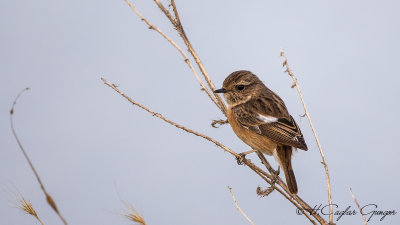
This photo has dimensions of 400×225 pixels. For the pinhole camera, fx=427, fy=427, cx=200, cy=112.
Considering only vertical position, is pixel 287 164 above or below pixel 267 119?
below

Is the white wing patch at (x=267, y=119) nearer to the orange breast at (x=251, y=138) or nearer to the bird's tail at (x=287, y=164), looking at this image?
the orange breast at (x=251, y=138)

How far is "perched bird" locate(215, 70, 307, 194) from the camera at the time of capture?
4375 mm

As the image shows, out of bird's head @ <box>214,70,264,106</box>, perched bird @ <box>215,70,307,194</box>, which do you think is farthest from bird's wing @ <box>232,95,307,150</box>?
bird's head @ <box>214,70,264,106</box>

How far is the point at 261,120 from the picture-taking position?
15.5ft

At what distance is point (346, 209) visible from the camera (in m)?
3.52

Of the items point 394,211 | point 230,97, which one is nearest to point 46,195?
point 394,211

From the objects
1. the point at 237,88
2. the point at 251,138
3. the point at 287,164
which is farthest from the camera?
the point at 237,88

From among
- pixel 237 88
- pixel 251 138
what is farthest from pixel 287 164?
pixel 237 88

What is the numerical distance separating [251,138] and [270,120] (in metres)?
0.29

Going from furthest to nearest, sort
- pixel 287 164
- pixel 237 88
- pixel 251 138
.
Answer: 1. pixel 237 88
2. pixel 251 138
3. pixel 287 164

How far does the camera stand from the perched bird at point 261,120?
4375 mm

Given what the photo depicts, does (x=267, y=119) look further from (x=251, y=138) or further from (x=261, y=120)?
(x=251, y=138)

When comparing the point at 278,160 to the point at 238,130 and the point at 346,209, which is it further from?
the point at 346,209

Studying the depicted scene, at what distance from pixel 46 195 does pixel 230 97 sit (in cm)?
308
